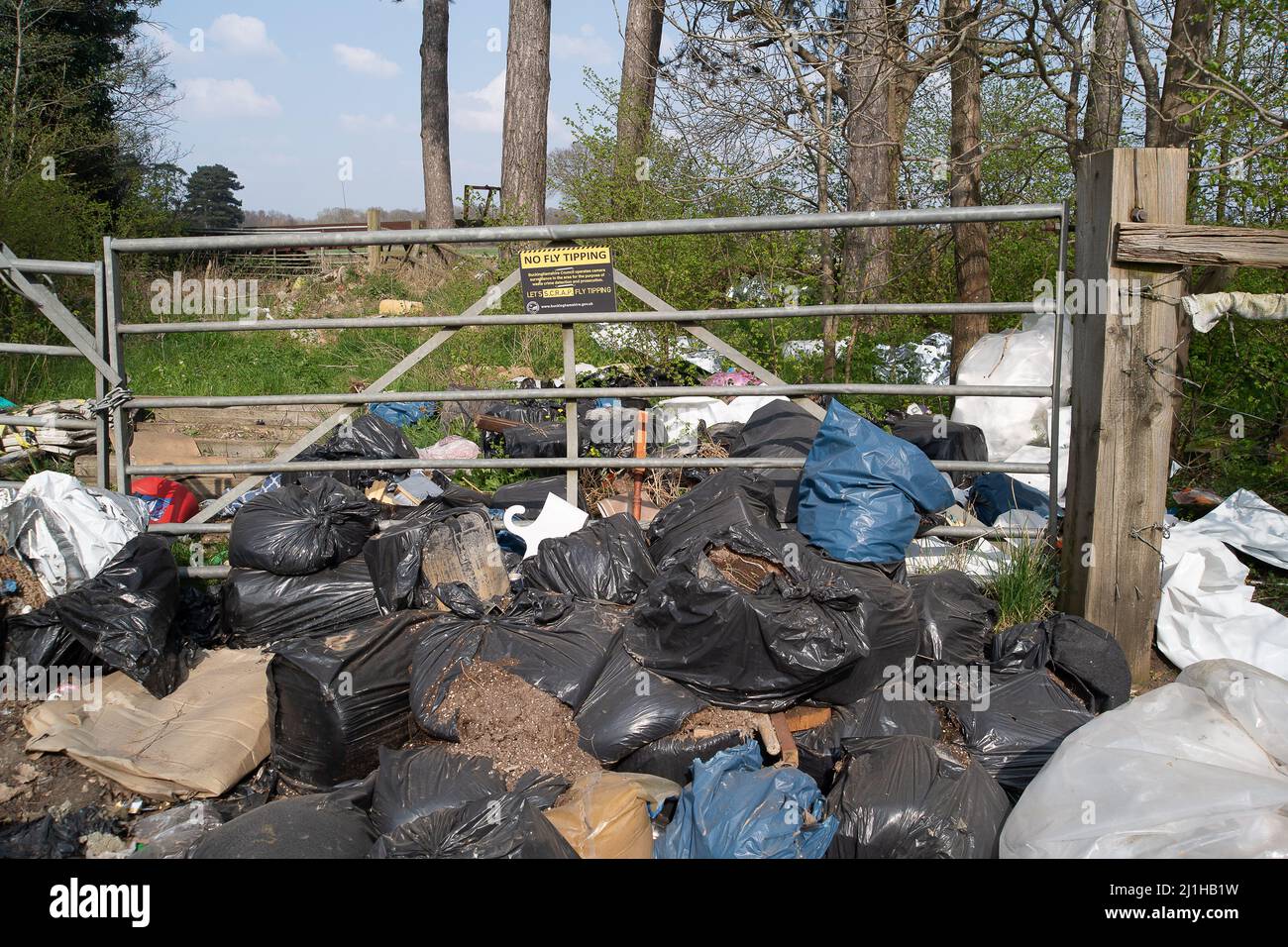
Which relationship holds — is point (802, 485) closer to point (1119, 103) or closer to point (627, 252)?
point (627, 252)

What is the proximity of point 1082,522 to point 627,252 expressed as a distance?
4387 millimetres

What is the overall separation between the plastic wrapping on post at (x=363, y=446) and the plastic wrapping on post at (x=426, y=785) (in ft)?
7.29

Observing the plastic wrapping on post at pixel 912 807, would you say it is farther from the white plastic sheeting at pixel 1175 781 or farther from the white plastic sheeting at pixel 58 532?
the white plastic sheeting at pixel 58 532

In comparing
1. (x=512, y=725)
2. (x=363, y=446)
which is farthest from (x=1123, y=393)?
(x=363, y=446)

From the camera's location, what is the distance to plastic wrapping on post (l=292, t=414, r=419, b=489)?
16.4 ft

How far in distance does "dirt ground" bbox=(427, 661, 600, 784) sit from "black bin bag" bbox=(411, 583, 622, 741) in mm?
40

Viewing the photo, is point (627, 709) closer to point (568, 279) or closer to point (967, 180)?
point (568, 279)

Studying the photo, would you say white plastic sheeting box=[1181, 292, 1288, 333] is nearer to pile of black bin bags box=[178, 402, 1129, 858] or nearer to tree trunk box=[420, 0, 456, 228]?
pile of black bin bags box=[178, 402, 1129, 858]

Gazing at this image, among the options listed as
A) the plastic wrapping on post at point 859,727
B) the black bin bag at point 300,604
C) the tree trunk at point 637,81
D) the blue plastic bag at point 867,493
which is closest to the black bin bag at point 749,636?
the plastic wrapping on post at point 859,727

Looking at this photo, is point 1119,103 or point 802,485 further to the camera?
point 1119,103

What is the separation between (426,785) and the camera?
2951mm

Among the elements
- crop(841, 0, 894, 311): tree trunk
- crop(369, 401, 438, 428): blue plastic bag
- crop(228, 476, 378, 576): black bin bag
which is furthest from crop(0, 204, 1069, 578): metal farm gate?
crop(841, 0, 894, 311): tree trunk
